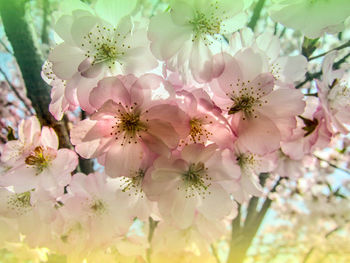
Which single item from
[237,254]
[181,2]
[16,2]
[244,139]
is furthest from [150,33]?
[237,254]

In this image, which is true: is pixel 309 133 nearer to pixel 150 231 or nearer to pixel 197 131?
pixel 197 131

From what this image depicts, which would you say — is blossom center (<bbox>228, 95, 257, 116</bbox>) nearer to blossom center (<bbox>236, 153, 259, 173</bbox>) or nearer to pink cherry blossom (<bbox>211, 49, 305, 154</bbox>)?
pink cherry blossom (<bbox>211, 49, 305, 154</bbox>)

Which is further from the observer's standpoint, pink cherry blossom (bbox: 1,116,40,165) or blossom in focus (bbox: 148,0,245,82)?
pink cherry blossom (bbox: 1,116,40,165)

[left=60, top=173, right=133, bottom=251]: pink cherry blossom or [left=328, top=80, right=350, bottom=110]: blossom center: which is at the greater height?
[left=328, top=80, right=350, bottom=110]: blossom center

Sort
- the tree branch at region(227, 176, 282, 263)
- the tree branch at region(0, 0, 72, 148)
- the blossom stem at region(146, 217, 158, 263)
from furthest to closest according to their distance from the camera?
the tree branch at region(227, 176, 282, 263) < the blossom stem at region(146, 217, 158, 263) < the tree branch at region(0, 0, 72, 148)

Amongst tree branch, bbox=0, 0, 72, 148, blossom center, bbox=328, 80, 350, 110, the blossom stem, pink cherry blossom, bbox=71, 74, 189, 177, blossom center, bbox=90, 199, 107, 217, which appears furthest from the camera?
the blossom stem

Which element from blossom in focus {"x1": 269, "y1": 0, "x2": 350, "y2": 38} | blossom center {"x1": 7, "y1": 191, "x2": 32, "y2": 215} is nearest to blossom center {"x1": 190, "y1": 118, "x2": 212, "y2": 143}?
blossom in focus {"x1": 269, "y1": 0, "x2": 350, "y2": 38}

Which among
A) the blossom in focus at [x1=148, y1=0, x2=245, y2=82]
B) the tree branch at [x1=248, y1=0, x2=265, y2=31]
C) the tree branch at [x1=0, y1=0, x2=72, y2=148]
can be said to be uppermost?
the blossom in focus at [x1=148, y1=0, x2=245, y2=82]

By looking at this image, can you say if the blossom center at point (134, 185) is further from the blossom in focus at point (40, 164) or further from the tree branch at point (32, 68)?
the tree branch at point (32, 68)
